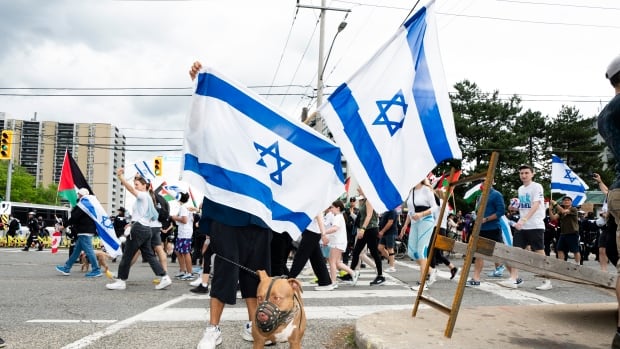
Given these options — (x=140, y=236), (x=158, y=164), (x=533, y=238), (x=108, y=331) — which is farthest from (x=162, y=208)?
(x=158, y=164)

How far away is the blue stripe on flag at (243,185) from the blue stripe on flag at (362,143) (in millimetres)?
696

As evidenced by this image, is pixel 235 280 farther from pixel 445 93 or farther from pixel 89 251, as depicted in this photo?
pixel 89 251

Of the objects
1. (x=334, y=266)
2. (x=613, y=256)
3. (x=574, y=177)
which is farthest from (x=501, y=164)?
(x=613, y=256)

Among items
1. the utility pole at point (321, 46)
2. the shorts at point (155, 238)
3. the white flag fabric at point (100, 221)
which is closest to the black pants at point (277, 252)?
the shorts at point (155, 238)

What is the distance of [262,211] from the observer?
380cm

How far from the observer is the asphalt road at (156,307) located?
4246 millimetres

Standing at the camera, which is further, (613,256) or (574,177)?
(574,177)

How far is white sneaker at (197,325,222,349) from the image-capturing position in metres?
3.74

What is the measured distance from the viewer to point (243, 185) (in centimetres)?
383

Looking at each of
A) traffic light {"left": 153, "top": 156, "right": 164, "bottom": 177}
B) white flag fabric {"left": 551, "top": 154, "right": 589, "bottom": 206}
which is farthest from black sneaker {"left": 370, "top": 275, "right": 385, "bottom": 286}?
traffic light {"left": 153, "top": 156, "right": 164, "bottom": 177}

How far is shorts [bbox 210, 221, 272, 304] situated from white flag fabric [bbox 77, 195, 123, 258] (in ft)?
22.5

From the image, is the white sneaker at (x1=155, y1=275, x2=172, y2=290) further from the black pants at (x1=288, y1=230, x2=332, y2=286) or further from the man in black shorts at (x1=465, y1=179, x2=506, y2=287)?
the man in black shorts at (x1=465, y1=179, x2=506, y2=287)

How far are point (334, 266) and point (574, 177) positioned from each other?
9216 mm

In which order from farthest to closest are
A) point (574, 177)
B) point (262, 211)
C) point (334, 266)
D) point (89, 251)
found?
point (574, 177) < point (89, 251) < point (334, 266) < point (262, 211)
